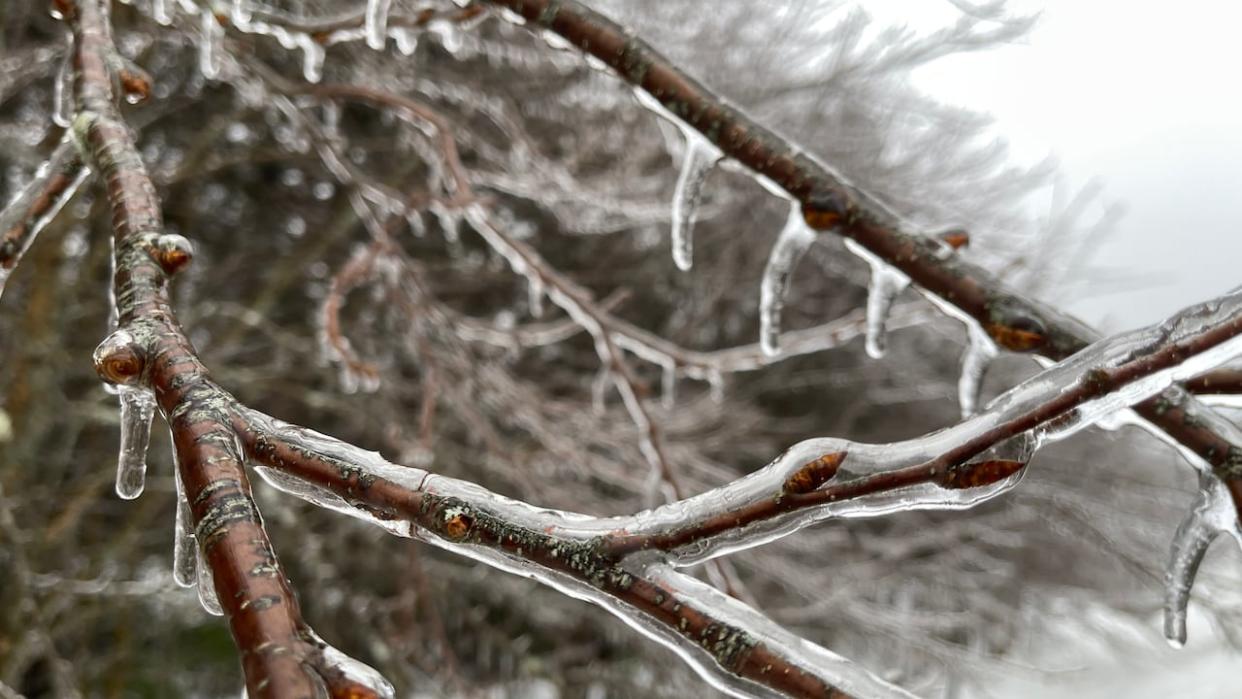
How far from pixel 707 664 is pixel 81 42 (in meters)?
0.82

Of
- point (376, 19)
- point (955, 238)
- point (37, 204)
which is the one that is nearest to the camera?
point (37, 204)

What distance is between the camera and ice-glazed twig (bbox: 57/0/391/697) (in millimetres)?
372

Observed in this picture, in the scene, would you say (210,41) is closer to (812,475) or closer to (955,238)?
(955,238)

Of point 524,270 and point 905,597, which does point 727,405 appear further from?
point 524,270

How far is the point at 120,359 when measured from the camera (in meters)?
0.51

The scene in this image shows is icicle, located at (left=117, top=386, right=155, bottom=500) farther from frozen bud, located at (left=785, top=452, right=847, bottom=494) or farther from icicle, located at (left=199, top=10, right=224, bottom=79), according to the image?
icicle, located at (left=199, top=10, right=224, bottom=79)

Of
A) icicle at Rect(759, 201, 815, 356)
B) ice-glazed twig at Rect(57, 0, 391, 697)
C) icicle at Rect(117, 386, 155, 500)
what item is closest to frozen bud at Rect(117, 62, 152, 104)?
ice-glazed twig at Rect(57, 0, 391, 697)

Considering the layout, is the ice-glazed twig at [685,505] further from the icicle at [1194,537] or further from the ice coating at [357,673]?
the icicle at [1194,537]

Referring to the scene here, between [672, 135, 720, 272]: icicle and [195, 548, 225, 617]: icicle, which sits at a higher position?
[672, 135, 720, 272]: icicle

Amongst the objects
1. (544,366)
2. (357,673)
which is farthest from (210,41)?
(544,366)

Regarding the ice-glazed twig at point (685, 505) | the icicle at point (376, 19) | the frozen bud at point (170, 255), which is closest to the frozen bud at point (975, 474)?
the ice-glazed twig at point (685, 505)

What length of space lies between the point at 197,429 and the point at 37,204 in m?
0.39

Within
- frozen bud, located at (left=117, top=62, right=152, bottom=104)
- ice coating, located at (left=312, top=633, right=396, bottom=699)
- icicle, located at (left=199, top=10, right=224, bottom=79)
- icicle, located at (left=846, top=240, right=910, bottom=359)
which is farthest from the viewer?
icicle, located at (left=199, top=10, right=224, bottom=79)

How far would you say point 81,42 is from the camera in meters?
0.87
